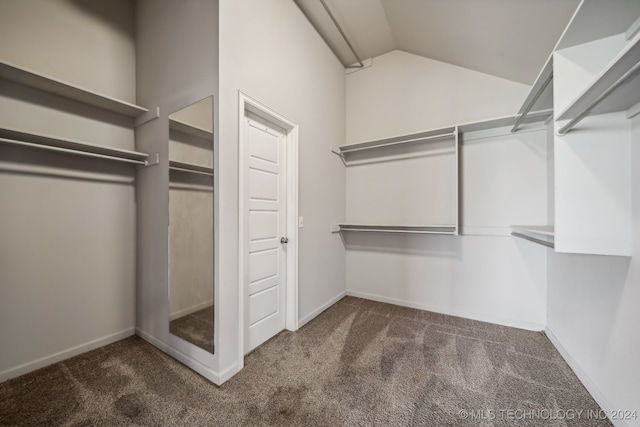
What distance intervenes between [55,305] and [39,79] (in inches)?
70.2

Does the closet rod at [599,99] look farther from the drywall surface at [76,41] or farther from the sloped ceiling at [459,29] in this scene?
the drywall surface at [76,41]

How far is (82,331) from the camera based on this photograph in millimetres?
2096

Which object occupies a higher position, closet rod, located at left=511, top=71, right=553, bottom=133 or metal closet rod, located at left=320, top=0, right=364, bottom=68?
metal closet rod, located at left=320, top=0, right=364, bottom=68

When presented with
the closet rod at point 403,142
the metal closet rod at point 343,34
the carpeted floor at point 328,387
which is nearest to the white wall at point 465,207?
the metal closet rod at point 343,34

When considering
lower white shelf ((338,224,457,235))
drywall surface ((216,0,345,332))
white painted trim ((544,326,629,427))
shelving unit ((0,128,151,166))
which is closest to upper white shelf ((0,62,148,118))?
shelving unit ((0,128,151,166))

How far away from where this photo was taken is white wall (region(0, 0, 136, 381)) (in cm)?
178

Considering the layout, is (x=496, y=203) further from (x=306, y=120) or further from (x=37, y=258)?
(x=37, y=258)

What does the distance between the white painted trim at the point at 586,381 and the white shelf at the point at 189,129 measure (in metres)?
3.13

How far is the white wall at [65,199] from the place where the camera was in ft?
5.84

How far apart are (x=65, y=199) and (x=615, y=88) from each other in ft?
11.7

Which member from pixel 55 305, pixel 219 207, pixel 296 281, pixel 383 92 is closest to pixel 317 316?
pixel 296 281

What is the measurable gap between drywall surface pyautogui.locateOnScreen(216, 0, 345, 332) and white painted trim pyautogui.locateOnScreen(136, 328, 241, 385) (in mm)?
574

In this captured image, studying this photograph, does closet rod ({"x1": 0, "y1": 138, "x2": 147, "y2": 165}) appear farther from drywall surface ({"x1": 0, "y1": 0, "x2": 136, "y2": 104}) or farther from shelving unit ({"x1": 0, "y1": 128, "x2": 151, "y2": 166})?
drywall surface ({"x1": 0, "y1": 0, "x2": 136, "y2": 104})

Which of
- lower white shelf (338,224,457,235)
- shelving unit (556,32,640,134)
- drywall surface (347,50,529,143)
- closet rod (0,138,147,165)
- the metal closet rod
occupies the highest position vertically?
the metal closet rod
